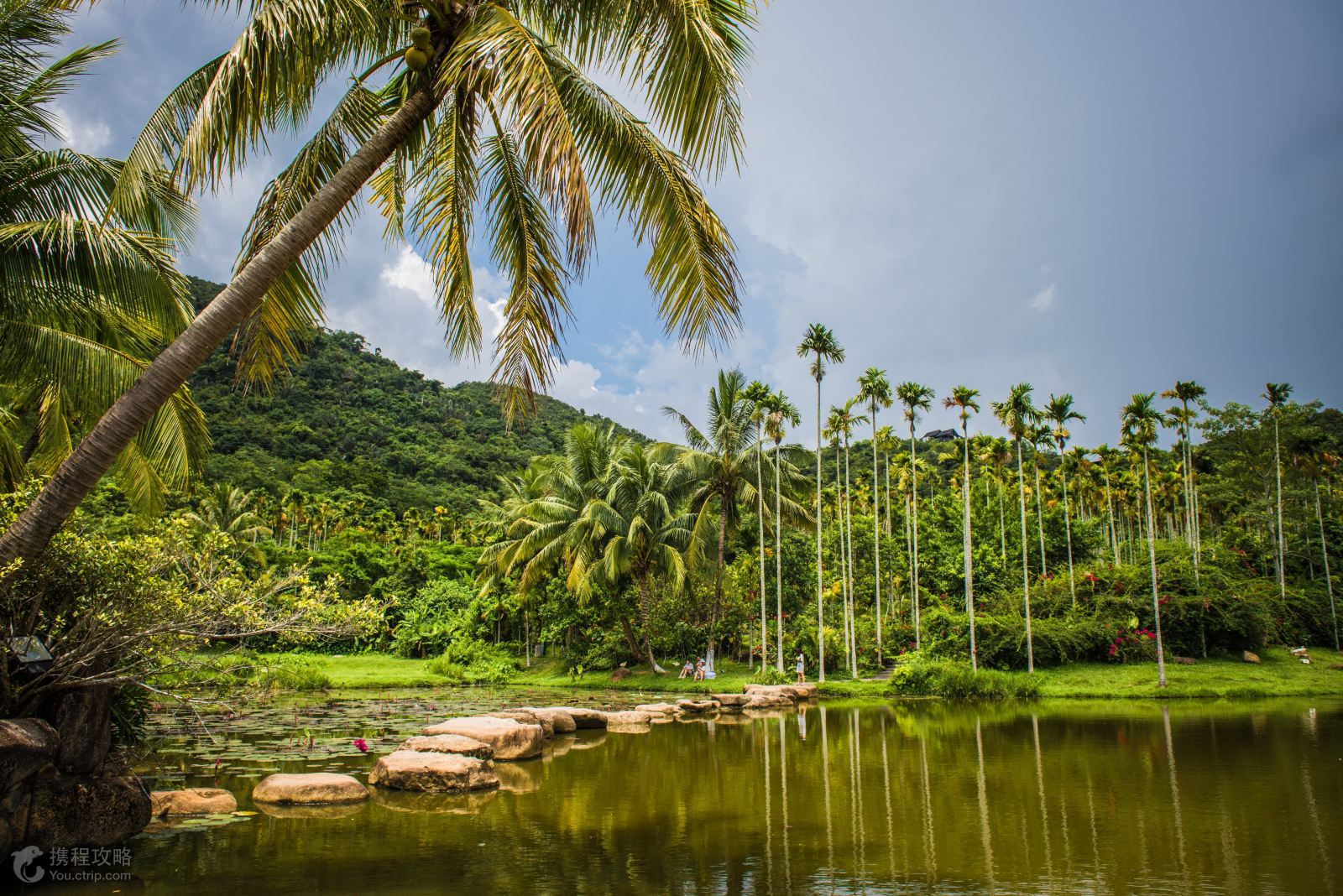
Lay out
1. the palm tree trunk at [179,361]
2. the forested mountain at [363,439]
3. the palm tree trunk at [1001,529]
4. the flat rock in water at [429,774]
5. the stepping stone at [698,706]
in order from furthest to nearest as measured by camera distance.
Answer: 1. the forested mountain at [363,439]
2. the palm tree trunk at [1001,529]
3. the stepping stone at [698,706]
4. the flat rock in water at [429,774]
5. the palm tree trunk at [179,361]

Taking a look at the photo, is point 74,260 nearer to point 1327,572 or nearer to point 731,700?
point 731,700

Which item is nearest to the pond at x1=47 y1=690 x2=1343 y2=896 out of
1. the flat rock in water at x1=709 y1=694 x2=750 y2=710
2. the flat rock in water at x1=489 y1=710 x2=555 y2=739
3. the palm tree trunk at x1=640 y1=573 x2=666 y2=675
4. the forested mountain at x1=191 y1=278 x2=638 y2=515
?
the flat rock in water at x1=489 y1=710 x2=555 y2=739

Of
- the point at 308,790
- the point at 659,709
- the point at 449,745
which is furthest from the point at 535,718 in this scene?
the point at 308,790

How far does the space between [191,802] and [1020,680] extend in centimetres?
2601

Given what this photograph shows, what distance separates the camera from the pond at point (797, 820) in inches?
246

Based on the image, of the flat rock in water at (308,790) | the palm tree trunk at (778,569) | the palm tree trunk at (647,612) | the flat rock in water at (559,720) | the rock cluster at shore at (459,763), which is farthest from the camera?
the palm tree trunk at (647,612)

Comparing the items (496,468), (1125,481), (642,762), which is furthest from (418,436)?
(642,762)

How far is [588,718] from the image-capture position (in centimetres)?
1838

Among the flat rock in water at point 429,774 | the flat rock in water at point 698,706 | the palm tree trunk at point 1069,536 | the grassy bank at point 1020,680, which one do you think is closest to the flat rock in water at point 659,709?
the flat rock in water at point 698,706

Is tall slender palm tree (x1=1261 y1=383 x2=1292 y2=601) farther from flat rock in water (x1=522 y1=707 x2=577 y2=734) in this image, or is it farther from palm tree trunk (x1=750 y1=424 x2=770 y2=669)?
flat rock in water (x1=522 y1=707 x2=577 y2=734)

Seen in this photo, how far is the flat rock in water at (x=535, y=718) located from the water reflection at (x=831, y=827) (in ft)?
6.55

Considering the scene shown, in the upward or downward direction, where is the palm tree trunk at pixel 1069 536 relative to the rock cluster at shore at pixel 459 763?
upward

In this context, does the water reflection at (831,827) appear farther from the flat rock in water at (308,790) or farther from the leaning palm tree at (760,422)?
the leaning palm tree at (760,422)

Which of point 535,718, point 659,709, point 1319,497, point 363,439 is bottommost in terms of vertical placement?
point 659,709
